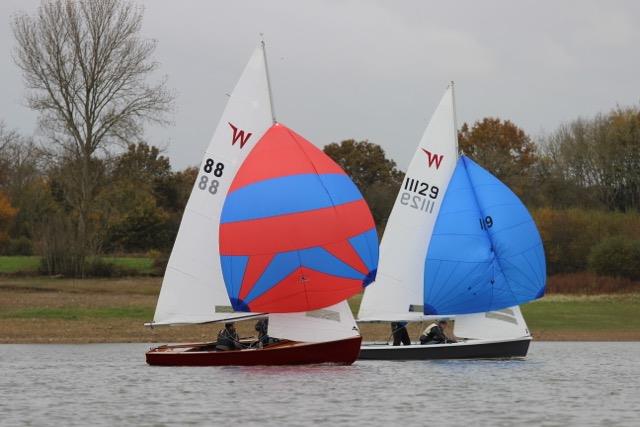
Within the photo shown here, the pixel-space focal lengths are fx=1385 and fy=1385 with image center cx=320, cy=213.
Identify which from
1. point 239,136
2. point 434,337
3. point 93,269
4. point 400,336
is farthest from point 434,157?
point 93,269

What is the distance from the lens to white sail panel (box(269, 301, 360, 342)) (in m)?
38.2

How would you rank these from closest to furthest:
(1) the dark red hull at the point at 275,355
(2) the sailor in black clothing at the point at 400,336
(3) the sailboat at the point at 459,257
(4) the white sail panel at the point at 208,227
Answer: (1) the dark red hull at the point at 275,355, (4) the white sail panel at the point at 208,227, (2) the sailor in black clothing at the point at 400,336, (3) the sailboat at the point at 459,257

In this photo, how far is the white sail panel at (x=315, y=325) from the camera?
38.2 meters

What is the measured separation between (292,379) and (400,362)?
27.0ft

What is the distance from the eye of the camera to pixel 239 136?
130ft

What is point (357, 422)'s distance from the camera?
2719cm

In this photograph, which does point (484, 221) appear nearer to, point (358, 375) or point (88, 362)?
point (358, 375)

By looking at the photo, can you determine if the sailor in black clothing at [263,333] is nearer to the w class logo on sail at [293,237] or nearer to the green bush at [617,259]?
the w class logo on sail at [293,237]

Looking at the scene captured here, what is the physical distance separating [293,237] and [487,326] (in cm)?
924

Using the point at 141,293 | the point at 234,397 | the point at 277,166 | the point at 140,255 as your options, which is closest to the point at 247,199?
the point at 277,166

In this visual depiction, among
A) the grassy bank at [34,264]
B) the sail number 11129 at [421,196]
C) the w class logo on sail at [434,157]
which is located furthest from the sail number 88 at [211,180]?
the grassy bank at [34,264]

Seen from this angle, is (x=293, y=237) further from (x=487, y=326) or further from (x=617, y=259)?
(x=617, y=259)

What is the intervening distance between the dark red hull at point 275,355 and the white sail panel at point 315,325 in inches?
9.0

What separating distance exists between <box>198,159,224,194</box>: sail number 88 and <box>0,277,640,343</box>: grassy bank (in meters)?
14.4
